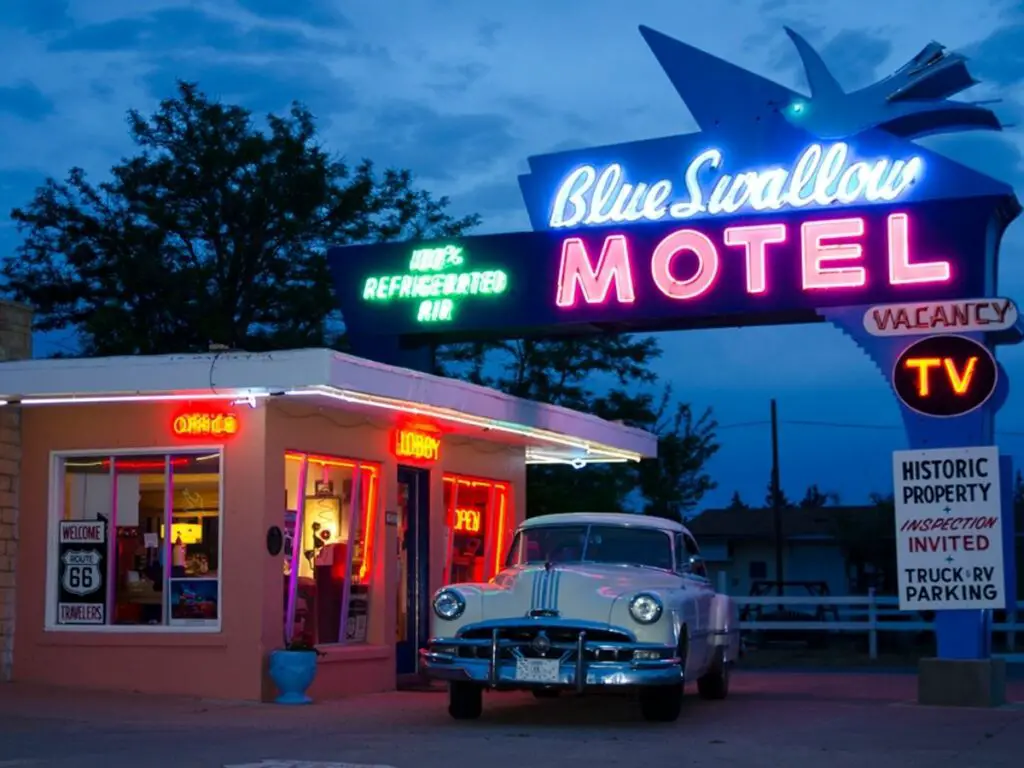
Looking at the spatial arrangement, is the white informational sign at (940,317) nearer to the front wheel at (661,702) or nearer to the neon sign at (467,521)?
the front wheel at (661,702)

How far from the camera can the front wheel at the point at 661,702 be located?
12.9 meters

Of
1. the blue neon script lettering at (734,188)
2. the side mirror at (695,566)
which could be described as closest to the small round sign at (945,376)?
the blue neon script lettering at (734,188)

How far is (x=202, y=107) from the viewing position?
3381 cm

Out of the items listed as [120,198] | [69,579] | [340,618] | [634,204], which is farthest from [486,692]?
[120,198]

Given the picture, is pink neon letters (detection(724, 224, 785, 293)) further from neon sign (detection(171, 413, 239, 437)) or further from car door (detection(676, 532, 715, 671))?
neon sign (detection(171, 413, 239, 437))

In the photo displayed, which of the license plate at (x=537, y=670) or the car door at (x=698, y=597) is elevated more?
the car door at (x=698, y=597)

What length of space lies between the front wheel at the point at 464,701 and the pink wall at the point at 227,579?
8.36 ft

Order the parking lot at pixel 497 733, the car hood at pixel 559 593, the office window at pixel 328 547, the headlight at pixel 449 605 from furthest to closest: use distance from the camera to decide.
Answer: the office window at pixel 328 547 < the headlight at pixel 449 605 < the car hood at pixel 559 593 < the parking lot at pixel 497 733

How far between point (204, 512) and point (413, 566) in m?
3.72

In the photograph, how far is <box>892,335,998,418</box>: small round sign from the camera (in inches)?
594

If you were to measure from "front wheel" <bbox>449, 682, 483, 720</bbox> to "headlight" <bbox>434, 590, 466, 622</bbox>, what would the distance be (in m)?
0.73

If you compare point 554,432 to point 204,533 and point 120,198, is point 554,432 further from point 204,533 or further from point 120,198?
point 120,198

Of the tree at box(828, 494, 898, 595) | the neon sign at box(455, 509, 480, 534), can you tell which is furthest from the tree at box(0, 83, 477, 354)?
the tree at box(828, 494, 898, 595)

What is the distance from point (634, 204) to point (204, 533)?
258 inches
